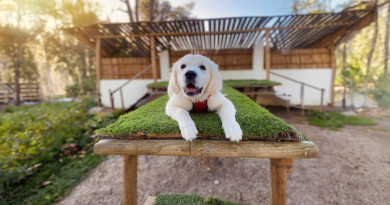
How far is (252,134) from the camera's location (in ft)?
5.15

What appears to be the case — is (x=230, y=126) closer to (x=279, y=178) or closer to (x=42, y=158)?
(x=279, y=178)

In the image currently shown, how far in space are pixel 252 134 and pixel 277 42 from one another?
30.0 feet

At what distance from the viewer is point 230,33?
295 inches

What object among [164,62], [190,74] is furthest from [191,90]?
[164,62]

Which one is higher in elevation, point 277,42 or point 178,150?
point 277,42

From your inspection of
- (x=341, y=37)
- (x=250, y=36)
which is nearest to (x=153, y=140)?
(x=250, y=36)

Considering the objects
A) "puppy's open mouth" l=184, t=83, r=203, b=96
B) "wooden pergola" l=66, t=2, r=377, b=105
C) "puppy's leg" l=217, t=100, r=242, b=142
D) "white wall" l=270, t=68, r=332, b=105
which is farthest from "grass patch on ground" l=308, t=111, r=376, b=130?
"puppy's open mouth" l=184, t=83, r=203, b=96

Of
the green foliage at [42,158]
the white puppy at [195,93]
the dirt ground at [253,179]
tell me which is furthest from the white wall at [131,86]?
the white puppy at [195,93]

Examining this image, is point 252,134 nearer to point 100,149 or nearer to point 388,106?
point 100,149

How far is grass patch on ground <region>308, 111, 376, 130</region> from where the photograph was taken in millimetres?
6391

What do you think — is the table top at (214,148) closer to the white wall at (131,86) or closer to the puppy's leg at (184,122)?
the puppy's leg at (184,122)

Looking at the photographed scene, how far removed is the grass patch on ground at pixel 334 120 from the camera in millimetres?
6391

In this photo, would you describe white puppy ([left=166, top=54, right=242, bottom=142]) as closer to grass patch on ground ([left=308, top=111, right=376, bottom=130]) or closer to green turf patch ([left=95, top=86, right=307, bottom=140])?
A: green turf patch ([left=95, top=86, right=307, bottom=140])

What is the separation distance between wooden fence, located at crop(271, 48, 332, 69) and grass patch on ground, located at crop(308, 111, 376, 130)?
120 inches
